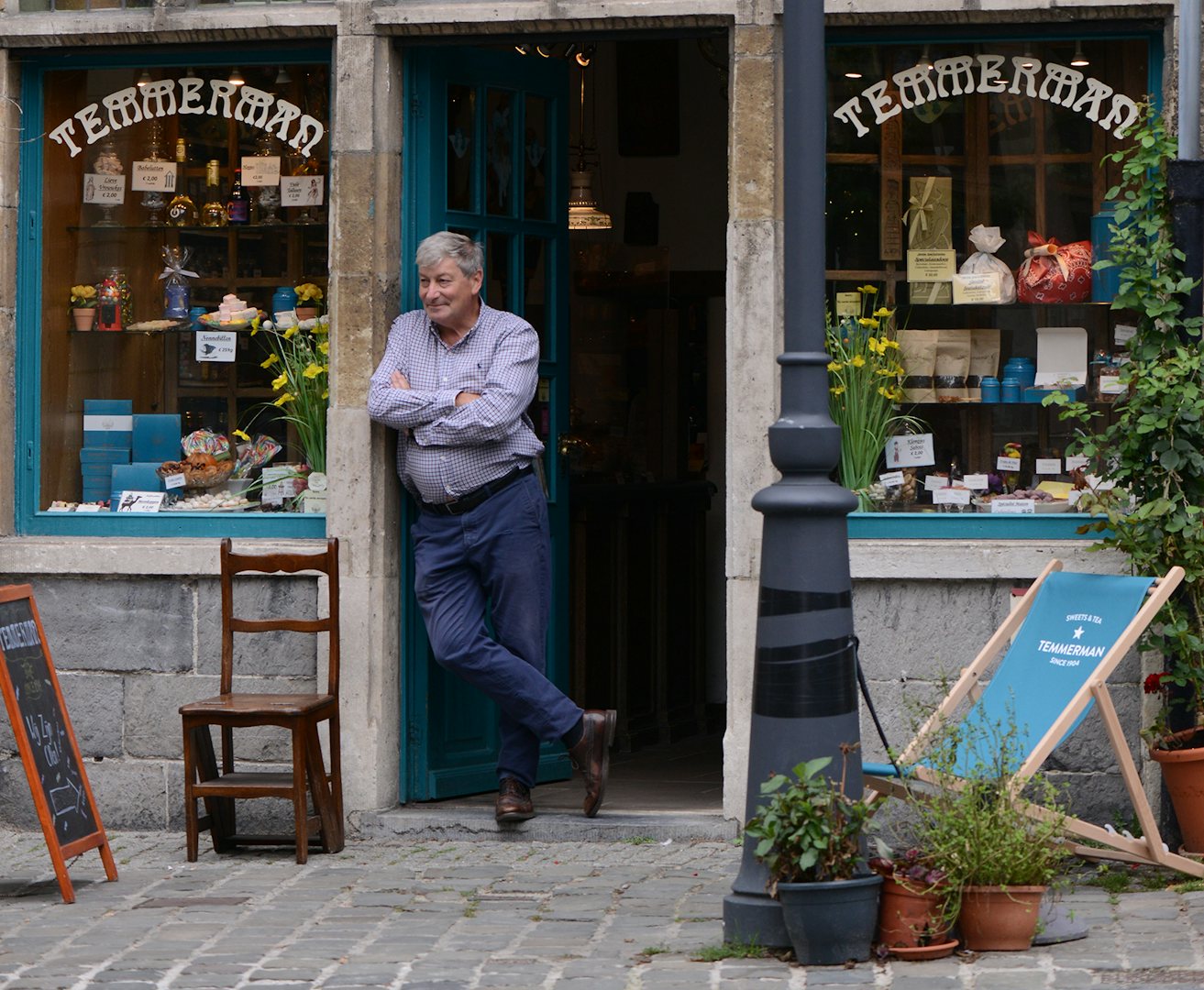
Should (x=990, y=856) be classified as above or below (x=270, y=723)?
below

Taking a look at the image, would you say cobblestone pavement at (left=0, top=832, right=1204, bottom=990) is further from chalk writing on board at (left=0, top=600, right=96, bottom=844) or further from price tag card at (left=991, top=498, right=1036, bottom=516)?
price tag card at (left=991, top=498, right=1036, bottom=516)

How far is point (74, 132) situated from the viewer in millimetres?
8328

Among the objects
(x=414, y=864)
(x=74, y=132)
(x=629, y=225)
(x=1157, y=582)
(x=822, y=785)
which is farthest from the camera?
(x=629, y=225)

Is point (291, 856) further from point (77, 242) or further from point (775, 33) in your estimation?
point (775, 33)

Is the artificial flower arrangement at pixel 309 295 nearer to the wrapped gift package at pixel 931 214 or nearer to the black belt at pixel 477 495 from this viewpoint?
the black belt at pixel 477 495

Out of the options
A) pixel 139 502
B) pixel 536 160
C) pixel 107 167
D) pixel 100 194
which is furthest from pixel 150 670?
pixel 536 160

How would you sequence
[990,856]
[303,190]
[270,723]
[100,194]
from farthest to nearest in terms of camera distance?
[100,194] → [303,190] → [270,723] → [990,856]

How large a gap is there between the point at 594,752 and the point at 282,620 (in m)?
1.28

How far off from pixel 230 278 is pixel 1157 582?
3.93m

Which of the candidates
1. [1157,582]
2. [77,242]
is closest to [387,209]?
[77,242]

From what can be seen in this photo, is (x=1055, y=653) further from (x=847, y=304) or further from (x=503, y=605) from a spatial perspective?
(x=503, y=605)

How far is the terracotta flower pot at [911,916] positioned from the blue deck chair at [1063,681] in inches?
18.7

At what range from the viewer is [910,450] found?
25.6 ft

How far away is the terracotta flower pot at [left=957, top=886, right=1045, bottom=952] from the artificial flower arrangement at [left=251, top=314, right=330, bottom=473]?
3.45 meters
